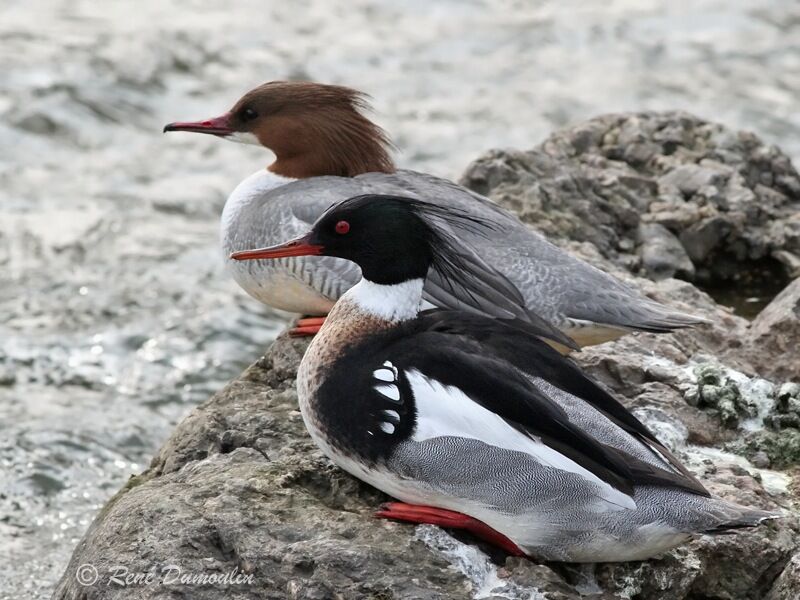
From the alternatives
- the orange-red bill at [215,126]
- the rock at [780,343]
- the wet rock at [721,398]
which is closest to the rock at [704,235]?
the rock at [780,343]

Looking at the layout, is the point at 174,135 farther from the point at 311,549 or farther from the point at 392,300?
the point at 311,549

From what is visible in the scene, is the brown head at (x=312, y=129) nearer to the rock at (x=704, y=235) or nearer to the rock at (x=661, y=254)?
the rock at (x=661, y=254)

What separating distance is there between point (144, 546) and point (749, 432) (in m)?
2.28

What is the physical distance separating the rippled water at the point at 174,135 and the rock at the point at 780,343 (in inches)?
129

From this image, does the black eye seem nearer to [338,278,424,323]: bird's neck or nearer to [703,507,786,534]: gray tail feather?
[338,278,424,323]: bird's neck

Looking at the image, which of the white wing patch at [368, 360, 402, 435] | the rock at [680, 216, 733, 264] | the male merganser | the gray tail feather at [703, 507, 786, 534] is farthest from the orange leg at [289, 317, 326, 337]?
the rock at [680, 216, 733, 264]

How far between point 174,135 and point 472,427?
7497mm

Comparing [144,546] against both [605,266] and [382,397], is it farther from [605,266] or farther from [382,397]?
[605,266]

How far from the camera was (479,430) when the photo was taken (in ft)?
13.0

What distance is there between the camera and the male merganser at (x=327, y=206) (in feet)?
16.2

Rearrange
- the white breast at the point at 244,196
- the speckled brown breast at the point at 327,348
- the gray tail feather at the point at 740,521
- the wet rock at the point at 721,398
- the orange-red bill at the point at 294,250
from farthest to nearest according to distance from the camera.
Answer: the white breast at the point at 244,196
the wet rock at the point at 721,398
the orange-red bill at the point at 294,250
the speckled brown breast at the point at 327,348
the gray tail feather at the point at 740,521

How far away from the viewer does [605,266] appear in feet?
19.9

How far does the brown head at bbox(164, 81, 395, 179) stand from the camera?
5918 millimetres

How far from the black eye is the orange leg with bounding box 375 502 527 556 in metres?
2.55
